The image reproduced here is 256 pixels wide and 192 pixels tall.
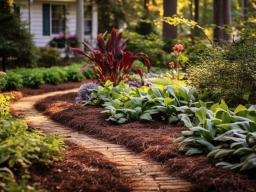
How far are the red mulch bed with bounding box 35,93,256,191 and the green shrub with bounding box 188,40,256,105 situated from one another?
108cm

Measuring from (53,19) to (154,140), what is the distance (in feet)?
60.8

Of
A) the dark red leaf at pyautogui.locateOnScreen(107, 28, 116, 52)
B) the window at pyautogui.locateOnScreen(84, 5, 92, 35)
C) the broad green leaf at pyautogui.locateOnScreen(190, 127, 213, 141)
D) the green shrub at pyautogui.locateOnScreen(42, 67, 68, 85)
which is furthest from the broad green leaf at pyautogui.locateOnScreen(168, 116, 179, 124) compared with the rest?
the window at pyautogui.locateOnScreen(84, 5, 92, 35)

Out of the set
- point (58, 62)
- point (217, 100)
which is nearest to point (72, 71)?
point (58, 62)

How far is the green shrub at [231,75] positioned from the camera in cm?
748

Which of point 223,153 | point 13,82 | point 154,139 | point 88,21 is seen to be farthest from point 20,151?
point 88,21

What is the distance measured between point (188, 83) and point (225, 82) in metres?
1.20

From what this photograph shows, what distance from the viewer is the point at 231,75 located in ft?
25.1

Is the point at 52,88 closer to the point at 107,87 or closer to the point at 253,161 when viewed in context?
the point at 107,87

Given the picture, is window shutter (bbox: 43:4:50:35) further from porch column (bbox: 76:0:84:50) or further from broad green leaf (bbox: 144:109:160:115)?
broad green leaf (bbox: 144:109:160:115)

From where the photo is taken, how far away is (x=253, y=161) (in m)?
4.43

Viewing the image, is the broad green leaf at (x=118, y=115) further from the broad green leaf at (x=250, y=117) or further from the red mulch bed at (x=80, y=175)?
the broad green leaf at (x=250, y=117)

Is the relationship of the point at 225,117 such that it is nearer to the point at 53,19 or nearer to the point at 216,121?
the point at 216,121

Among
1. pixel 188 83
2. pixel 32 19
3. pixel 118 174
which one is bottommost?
pixel 118 174

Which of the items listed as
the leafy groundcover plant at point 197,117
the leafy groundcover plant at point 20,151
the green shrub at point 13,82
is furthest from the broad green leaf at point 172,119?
the green shrub at point 13,82
